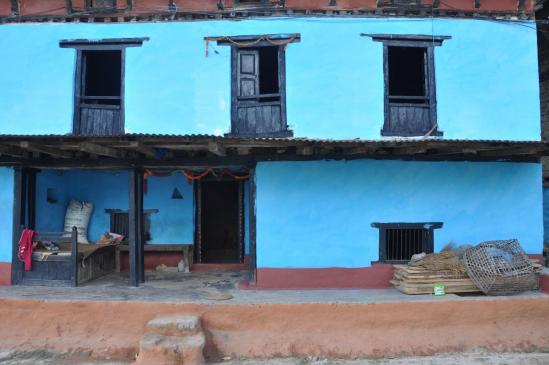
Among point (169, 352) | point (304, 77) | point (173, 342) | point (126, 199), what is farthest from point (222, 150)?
point (126, 199)

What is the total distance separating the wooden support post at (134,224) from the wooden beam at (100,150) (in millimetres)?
515

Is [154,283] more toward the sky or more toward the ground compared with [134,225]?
more toward the ground

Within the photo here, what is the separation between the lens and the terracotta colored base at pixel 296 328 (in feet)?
24.7

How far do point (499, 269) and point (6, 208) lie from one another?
10.5 m

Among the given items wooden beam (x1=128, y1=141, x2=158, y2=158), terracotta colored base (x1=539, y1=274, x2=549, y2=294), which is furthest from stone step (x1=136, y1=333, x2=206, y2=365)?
terracotta colored base (x1=539, y1=274, x2=549, y2=294)

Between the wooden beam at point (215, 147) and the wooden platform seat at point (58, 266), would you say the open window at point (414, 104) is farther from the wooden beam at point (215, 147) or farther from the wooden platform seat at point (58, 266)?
the wooden platform seat at point (58, 266)

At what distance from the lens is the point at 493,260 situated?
8.12 m

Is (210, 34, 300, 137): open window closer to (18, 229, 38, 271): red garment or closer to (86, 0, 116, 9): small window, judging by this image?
(86, 0, 116, 9): small window

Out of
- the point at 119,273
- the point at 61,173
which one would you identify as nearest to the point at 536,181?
the point at 119,273

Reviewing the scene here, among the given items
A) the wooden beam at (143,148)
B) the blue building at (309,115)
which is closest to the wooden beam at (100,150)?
the blue building at (309,115)

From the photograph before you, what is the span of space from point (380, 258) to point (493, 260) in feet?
7.22

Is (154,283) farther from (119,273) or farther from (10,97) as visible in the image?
(10,97)

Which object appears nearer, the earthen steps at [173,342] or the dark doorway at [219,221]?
the earthen steps at [173,342]

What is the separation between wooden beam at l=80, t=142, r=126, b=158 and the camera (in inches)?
297
